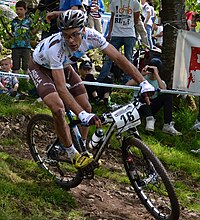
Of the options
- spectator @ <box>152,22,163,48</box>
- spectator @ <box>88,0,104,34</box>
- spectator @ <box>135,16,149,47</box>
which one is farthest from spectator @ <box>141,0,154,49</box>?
spectator @ <box>135,16,149,47</box>

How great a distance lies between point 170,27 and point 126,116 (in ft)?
17.2

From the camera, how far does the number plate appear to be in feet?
18.1

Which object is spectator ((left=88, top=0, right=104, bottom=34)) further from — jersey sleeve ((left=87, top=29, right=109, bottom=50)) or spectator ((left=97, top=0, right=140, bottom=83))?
jersey sleeve ((left=87, top=29, right=109, bottom=50))

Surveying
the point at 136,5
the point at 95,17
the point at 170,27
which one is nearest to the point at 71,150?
the point at 170,27

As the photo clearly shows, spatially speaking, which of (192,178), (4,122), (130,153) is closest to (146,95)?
(130,153)

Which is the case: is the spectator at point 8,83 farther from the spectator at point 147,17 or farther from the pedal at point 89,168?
the spectator at point 147,17

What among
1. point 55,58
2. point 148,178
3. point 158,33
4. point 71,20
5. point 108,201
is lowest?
point 108,201

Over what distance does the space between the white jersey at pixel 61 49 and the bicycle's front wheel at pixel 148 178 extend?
3.57 feet

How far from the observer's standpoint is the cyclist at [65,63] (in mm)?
5613

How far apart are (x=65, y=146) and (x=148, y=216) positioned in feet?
3.88

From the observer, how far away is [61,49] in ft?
19.0

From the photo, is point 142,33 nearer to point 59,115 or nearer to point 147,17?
point 147,17

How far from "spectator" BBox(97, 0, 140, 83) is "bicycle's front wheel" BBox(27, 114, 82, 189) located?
3.26m

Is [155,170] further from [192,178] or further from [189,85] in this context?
[189,85]
